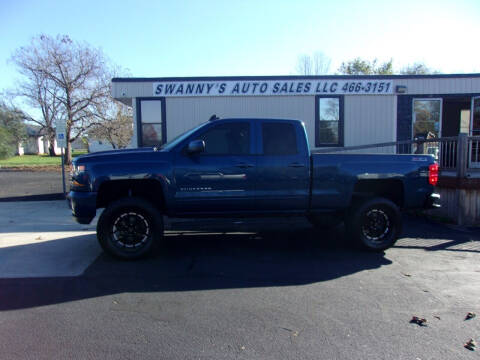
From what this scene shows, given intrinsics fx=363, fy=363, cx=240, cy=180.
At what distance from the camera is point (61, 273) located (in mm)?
5012

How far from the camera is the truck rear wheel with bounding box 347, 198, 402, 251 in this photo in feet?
19.5

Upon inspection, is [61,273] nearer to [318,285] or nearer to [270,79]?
[318,285]

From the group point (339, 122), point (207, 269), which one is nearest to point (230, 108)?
point (339, 122)

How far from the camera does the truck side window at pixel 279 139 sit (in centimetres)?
580

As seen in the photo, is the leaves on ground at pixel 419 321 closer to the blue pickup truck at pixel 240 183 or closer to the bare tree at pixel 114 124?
the blue pickup truck at pixel 240 183

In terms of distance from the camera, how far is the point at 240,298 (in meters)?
4.16

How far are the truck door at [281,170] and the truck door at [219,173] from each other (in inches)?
6.3

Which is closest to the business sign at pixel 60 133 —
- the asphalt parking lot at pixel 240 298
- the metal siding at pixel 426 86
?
the metal siding at pixel 426 86

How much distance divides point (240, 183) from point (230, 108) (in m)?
6.52

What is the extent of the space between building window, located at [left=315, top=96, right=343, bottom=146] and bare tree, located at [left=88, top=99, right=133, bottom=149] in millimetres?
22473

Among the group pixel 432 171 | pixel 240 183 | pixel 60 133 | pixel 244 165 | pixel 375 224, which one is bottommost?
pixel 375 224

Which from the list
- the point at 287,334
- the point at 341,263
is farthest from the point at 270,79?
the point at 287,334

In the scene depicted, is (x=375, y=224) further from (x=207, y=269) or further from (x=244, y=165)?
(x=207, y=269)

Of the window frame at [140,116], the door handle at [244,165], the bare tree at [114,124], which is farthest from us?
the bare tree at [114,124]
